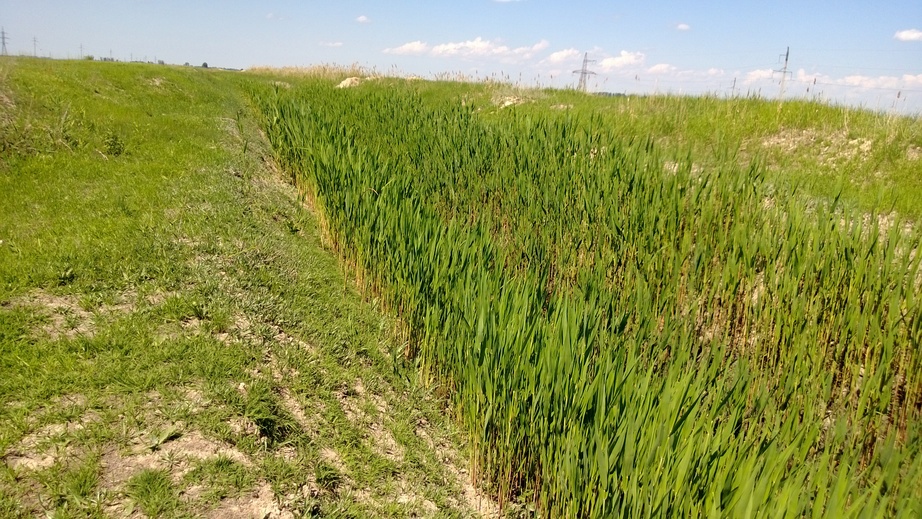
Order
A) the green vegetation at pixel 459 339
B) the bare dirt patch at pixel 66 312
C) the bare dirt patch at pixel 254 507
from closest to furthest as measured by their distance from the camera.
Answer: the green vegetation at pixel 459 339, the bare dirt patch at pixel 254 507, the bare dirt patch at pixel 66 312

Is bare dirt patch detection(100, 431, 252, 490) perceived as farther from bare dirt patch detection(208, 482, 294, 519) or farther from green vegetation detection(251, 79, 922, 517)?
green vegetation detection(251, 79, 922, 517)

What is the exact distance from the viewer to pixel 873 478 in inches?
102

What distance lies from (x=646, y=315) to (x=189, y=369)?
9.13ft

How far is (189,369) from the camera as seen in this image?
10.4ft

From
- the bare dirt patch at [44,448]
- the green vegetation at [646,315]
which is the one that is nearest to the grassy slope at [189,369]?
the bare dirt patch at [44,448]

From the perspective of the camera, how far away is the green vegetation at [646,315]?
2.05 m

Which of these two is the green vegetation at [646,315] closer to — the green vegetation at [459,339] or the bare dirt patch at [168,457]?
the green vegetation at [459,339]

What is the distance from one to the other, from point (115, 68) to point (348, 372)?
15099 mm

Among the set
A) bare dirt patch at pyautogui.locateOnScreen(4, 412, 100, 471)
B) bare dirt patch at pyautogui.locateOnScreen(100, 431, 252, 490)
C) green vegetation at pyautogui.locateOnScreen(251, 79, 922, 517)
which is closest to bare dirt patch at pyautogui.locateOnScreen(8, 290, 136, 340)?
bare dirt patch at pyautogui.locateOnScreen(4, 412, 100, 471)

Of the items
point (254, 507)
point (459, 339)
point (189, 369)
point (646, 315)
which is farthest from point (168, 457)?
point (646, 315)

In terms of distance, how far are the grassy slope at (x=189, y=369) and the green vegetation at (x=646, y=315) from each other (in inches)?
16.6

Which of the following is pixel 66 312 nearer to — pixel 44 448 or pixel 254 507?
pixel 44 448

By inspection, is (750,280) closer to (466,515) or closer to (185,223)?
(466,515)

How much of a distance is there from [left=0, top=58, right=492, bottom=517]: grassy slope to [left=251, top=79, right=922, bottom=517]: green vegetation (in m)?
0.42
